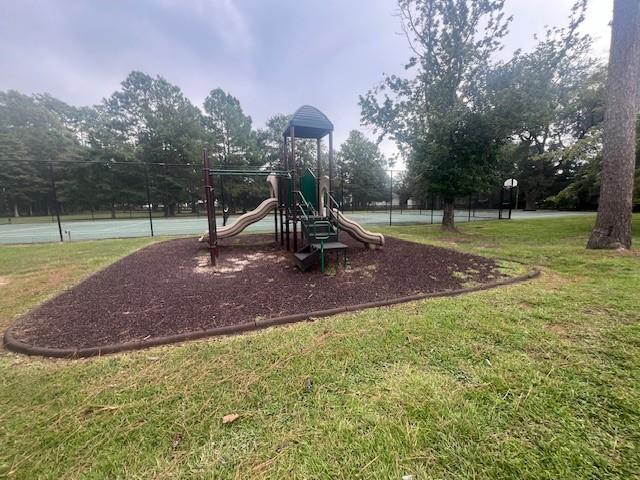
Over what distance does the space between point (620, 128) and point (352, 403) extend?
26.6 ft

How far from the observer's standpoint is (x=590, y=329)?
2.52 metres

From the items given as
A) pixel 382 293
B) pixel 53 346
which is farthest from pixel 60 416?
pixel 382 293

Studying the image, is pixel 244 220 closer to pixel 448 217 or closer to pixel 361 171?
pixel 448 217

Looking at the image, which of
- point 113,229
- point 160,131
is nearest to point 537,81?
point 113,229

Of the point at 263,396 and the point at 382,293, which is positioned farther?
the point at 382,293

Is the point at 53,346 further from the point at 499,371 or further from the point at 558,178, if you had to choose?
the point at 558,178

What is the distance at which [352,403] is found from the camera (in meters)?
1.67

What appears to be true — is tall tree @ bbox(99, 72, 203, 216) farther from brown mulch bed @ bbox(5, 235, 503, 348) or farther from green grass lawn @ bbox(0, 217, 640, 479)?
green grass lawn @ bbox(0, 217, 640, 479)

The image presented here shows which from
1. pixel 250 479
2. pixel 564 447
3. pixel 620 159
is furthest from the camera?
pixel 620 159

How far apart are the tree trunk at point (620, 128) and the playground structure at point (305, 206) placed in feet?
16.6

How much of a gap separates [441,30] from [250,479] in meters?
13.8

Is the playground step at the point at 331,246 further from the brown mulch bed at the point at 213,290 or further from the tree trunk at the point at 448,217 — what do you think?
the tree trunk at the point at 448,217

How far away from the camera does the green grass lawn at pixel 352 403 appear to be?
4.23ft

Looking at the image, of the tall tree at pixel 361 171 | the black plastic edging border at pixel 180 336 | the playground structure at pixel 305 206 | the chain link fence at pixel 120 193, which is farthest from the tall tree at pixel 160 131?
the black plastic edging border at pixel 180 336
